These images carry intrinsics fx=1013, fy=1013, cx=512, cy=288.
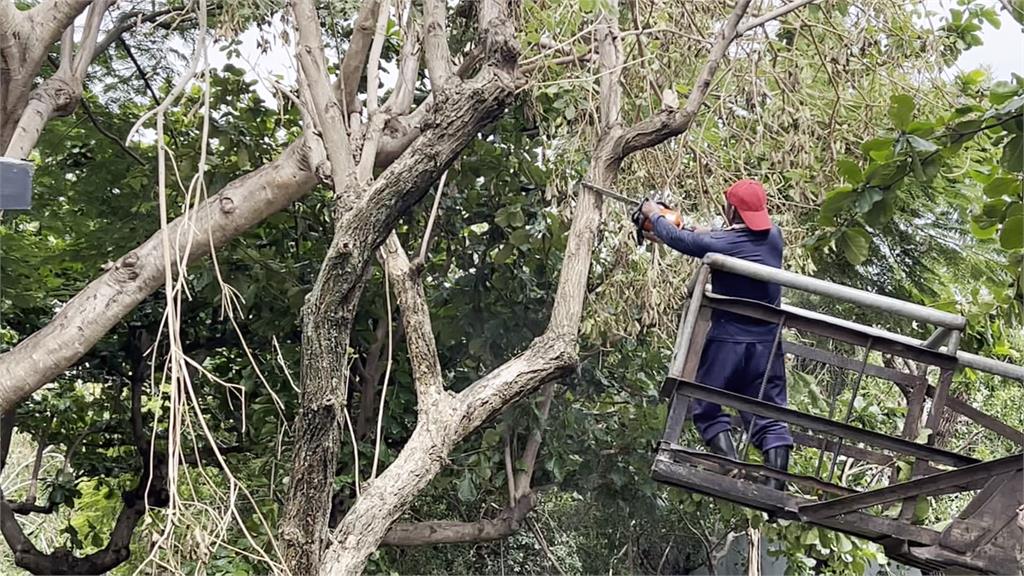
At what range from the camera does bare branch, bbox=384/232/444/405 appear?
374cm

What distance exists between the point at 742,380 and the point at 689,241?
1.74 feet

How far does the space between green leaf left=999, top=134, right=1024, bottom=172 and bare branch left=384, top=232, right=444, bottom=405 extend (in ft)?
6.62

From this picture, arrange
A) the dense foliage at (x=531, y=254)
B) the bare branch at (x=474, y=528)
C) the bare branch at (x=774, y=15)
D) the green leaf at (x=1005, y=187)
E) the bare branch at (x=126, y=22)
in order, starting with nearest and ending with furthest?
the green leaf at (x=1005, y=187)
the bare branch at (x=774, y=15)
the dense foliage at (x=531, y=254)
the bare branch at (x=126, y=22)
the bare branch at (x=474, y=528)

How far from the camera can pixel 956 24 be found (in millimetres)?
4672

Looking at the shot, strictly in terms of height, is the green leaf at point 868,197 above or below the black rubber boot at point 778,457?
above

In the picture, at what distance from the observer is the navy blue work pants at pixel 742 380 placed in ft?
11.1

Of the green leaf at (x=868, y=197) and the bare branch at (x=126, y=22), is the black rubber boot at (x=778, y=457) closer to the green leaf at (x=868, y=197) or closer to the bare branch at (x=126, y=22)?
the green leaf at (x=868, y=197)

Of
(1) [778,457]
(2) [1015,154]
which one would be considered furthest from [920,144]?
(1) [778,457]

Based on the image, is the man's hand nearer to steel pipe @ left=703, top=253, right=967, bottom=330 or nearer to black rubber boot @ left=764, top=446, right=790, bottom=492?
steel pipe @ left=703, top=253, right=967, bottom=330

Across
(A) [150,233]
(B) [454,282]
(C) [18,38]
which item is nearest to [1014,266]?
(B) [454,282]

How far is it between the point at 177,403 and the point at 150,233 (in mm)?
3377

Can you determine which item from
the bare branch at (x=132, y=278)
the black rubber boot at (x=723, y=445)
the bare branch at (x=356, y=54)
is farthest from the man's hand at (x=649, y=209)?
the bare branch at (x=356, y=54)

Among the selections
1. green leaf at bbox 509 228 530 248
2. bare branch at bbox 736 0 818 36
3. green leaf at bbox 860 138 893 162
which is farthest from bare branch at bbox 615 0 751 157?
green leaf at bbox 509 228 530 248

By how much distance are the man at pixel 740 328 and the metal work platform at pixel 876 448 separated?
0.77ft
